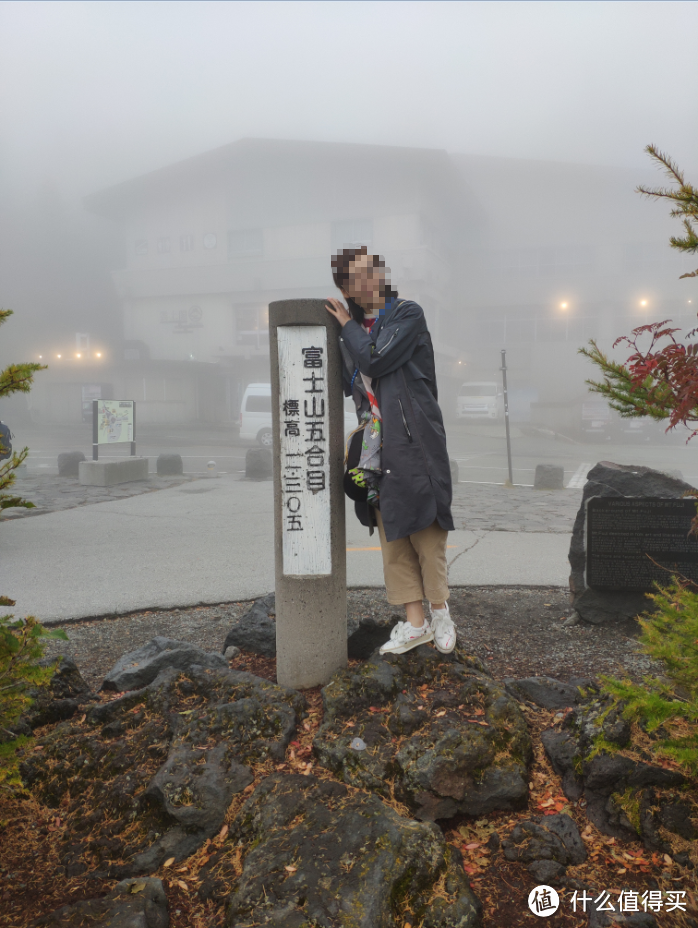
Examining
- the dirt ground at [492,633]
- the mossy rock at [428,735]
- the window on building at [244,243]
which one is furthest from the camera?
the window on building at [244,243]

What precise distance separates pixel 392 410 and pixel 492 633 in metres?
2.15

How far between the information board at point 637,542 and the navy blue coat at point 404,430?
1938mm

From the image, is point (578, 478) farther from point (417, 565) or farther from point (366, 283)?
point (366, 283)

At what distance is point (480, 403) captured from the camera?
96.8ft

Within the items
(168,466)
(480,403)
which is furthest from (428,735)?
(480,403)

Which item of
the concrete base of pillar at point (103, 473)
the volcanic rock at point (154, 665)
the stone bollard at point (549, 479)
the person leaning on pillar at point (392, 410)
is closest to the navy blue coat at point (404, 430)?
the person leaning on pillar at point (392, 410)

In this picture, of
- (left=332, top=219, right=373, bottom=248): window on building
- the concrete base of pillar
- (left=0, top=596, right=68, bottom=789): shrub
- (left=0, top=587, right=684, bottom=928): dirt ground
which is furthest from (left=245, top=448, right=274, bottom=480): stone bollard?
(left=332, top=219, right=373, bottom=248): window on building

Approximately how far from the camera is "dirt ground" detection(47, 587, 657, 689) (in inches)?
143

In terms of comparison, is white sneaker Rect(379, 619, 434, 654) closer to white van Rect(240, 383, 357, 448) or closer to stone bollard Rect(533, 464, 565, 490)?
stone bollard Rect(533, 464, 565, 490)

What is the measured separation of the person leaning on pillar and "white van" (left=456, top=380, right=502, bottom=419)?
90.0 ft

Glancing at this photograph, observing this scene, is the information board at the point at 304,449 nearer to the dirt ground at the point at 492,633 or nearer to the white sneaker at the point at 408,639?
the white sneaker at the point at 408,639

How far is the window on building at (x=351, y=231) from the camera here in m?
32.0

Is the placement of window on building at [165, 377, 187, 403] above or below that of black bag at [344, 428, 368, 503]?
above

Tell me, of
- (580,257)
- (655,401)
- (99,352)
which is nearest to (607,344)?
(580,257)
